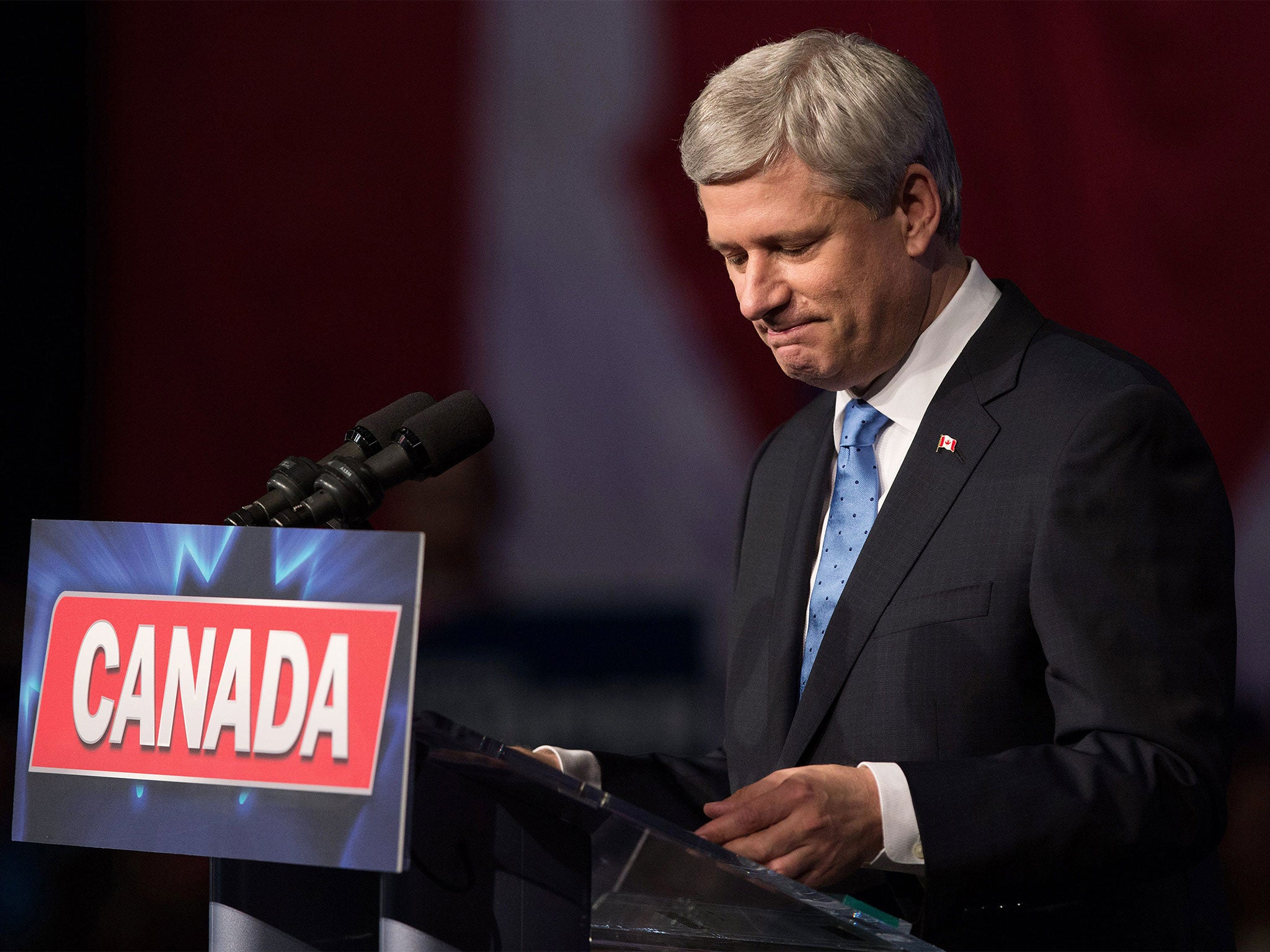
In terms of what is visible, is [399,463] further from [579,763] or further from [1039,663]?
[1039,663]

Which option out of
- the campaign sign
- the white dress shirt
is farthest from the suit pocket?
the campaign sign

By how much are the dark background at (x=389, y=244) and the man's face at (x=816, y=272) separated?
3.87 ft

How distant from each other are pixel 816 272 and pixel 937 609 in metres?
0.36

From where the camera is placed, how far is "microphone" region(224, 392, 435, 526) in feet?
2.91

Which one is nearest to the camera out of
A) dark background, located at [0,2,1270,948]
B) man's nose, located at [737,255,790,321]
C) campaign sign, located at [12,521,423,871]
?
campaign sign, located at [12,521,423,871]

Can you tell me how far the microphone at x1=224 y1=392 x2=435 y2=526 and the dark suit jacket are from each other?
0.47 metres

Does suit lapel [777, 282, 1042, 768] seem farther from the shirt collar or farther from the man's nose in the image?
the man's nose

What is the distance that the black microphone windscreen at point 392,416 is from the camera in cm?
97

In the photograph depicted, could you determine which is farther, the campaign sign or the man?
the man

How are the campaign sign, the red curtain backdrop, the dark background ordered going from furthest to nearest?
the red curtain backdrop < the dark background < the campaign sign

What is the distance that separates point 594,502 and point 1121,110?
1.30 m

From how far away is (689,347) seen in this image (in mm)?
2715

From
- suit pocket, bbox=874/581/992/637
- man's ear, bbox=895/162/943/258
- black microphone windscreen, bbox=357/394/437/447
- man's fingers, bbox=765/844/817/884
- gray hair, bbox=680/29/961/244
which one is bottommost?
man's fingers, bbox=765/844/817/884

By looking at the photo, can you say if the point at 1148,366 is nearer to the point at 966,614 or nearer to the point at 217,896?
the point at 966,614
